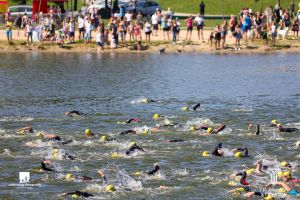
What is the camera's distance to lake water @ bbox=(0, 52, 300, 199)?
107 ft

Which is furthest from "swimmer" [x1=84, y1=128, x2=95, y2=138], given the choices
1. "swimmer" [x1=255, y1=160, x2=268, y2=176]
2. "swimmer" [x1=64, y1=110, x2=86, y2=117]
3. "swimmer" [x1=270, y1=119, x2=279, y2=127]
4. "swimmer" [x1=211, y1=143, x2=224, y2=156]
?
"swimmer" [x1=255, y1=160, x2=268, y2=176]

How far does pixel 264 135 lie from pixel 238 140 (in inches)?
66.7

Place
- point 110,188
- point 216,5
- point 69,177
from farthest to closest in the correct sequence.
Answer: point 216,5, point 69,177, point 110,188

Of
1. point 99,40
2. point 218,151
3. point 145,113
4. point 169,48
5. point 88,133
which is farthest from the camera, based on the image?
point 169,48

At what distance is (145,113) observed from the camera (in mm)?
47469

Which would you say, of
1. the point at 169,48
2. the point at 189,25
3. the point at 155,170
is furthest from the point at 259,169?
the point at 189,25

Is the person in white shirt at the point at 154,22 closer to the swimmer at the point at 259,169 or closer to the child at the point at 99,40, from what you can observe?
the child at the point at 99,40

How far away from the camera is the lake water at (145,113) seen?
32688 mm

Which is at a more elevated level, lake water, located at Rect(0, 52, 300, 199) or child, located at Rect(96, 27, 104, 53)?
child, located at Rect(96, 27, 104, 53)

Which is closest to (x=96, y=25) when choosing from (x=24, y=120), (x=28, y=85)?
(x=28, y=85)

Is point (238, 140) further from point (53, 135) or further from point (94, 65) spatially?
point (94, 65)

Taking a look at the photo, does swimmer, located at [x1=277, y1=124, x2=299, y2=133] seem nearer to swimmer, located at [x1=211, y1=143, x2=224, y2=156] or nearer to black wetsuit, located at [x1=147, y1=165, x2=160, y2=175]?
swimmer, located at [x1=211, y1=143, x2=224, y2=156]

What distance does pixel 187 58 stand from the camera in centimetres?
7088

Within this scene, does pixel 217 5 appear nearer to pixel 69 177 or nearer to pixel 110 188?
pixel 69 177
